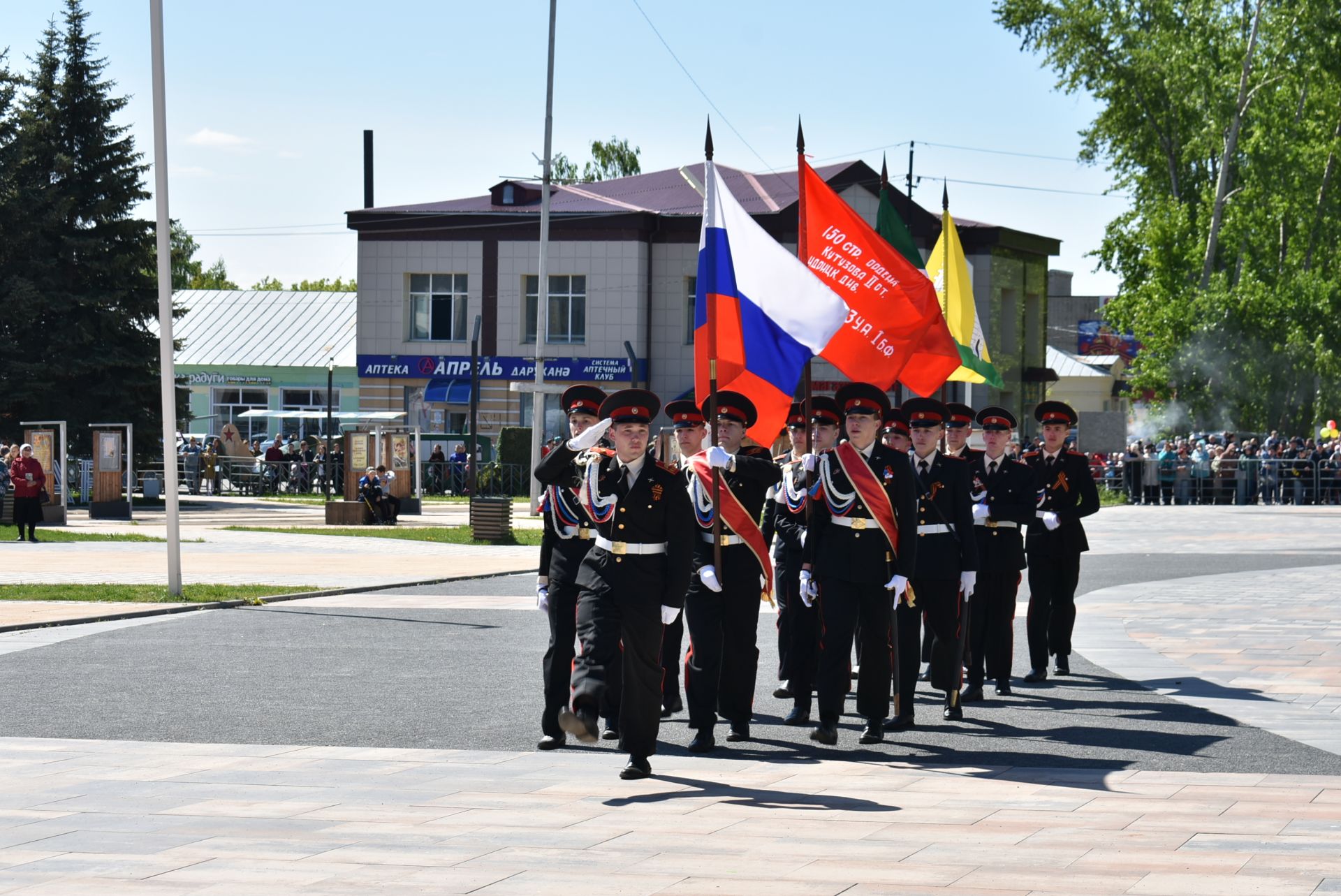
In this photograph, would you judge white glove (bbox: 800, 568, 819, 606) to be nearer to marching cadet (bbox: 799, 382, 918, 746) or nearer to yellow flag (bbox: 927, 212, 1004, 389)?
marching cadet (bbox: 799, 382, 918, 746)

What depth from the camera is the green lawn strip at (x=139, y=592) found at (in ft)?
60.4

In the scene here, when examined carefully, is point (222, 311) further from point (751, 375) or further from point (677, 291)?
point (751, 375)

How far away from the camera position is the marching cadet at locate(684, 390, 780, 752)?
9.98 metres

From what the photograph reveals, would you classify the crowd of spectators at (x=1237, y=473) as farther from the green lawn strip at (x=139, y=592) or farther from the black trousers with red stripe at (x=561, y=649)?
the black trousers with red stripe at (x=561, y=649)

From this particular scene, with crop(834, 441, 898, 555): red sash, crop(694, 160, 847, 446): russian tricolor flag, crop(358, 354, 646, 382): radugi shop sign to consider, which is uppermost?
crop(358, 354, 646, 382): radugi shop sign

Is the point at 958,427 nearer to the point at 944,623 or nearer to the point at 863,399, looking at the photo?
the point at 944,623

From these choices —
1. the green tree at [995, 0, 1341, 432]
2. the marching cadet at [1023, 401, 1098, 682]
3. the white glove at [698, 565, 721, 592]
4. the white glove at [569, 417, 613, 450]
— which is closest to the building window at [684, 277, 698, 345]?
the green tree at [995, 0, 1341, 432]

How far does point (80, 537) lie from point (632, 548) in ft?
77.1

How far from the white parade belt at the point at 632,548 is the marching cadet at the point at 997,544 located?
3.81 meters

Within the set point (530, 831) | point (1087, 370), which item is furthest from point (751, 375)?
point (1087, 370)

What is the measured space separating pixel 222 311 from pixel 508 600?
Result: 5964cm

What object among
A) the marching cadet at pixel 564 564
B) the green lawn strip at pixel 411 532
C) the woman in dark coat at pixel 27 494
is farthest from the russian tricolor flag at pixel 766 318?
the woman in dark coat at pixel 27 494

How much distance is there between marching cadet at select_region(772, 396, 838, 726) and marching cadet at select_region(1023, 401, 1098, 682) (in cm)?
222

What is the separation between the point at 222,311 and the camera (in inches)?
2992
